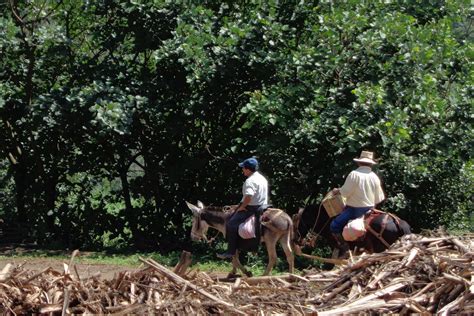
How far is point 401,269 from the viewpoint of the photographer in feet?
27.1

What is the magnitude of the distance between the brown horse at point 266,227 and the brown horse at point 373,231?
94 centimetres

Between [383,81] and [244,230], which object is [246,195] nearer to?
[244,230]

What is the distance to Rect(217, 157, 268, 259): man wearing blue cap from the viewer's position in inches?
573

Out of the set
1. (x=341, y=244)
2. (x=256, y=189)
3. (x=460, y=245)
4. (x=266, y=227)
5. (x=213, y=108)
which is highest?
(x=213, y=108)

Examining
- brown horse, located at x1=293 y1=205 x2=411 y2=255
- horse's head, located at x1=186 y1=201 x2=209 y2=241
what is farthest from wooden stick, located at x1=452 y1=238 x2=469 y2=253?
horse's head, located at x1=186 y1=201 x2=209 y2=241

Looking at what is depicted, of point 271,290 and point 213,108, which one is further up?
point 213,108

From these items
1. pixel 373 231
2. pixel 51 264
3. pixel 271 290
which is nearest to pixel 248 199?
pixel 373 231

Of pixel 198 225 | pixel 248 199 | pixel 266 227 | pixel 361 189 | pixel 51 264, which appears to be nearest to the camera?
pixel 361 189

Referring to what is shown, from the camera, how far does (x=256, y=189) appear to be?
14594 millimetres

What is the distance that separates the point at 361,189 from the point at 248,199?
5.88 feet

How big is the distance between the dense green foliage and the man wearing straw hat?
1742 millimetres

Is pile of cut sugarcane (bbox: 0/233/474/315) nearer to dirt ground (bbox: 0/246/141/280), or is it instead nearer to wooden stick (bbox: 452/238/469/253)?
wooden stick (bbox: 452/238/469/253)

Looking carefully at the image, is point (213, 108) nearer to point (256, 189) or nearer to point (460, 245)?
point (256, 189)

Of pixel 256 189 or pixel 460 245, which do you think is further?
pixel 256 189
